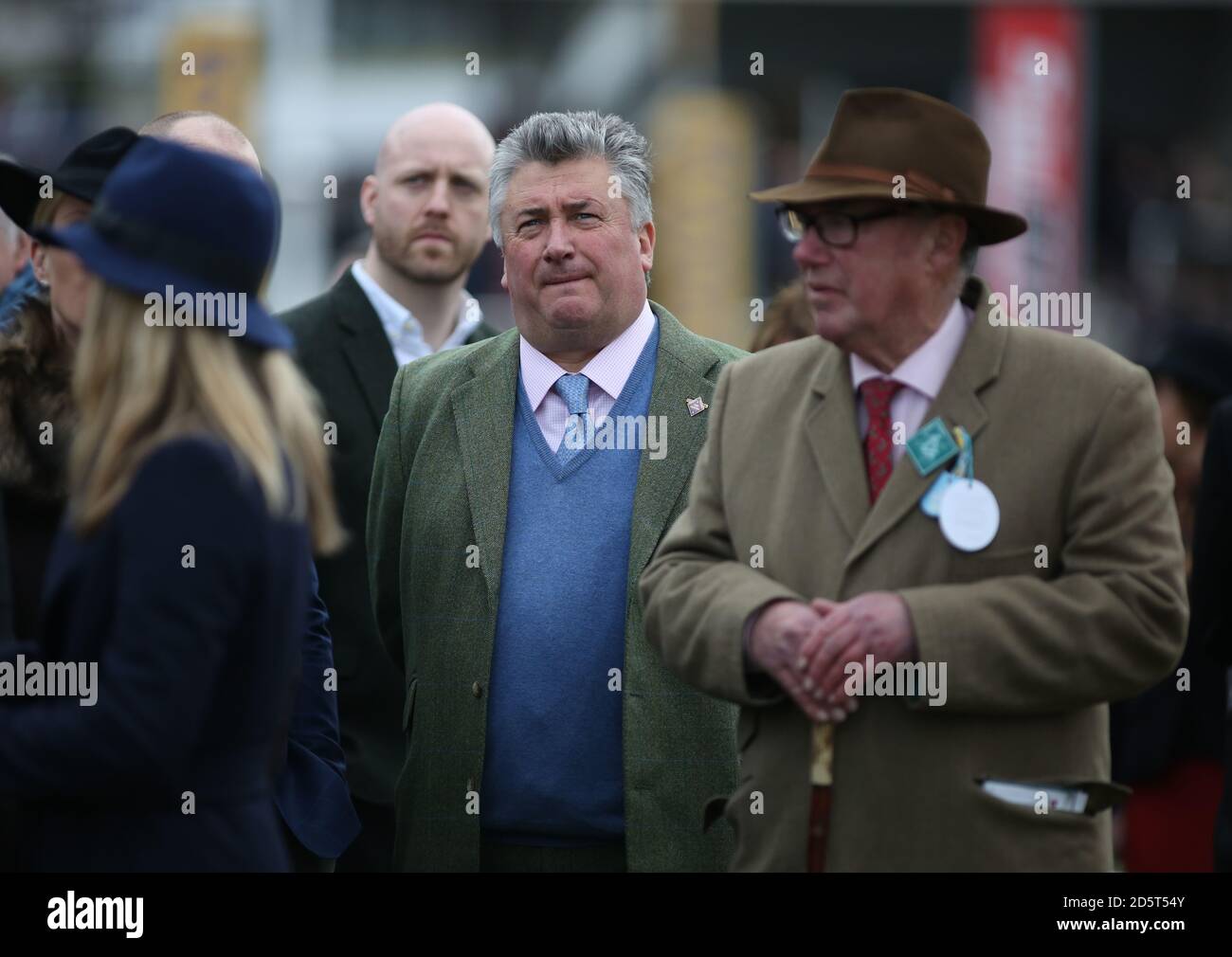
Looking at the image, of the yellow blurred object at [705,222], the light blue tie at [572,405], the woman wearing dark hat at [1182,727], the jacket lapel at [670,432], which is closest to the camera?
the jacket lapel at [670,432]

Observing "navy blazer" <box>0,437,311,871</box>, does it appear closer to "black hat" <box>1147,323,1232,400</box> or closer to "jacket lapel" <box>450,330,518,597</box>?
"jacket lapel" <box>450,330,518,597</box>

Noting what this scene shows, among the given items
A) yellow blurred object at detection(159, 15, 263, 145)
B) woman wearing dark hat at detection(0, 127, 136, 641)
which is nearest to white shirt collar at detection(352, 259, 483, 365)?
woman wearing dark hat at detection(0, 127, 136, 641)

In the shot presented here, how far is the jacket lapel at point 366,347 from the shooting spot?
18.4ft

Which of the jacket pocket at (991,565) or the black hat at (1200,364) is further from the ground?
the black hat at (1200,364)

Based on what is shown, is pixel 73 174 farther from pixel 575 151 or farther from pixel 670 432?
pixel 670 432

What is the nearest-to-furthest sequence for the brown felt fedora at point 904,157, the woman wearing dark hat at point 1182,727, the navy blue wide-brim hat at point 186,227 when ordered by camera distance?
1. the navy blue wide-brim hat at point 186,227
2. the brown felt fedora at point 904,157
3. the woman wearing dark hat at point 1182,727

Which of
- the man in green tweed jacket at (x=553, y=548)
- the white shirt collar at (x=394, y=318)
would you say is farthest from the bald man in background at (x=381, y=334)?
the man in green tweed jacket at (x=553, y=548)

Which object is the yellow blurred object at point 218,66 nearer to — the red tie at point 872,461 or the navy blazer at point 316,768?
the navy blazer at point 316,768

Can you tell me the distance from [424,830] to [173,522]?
158 centimetres

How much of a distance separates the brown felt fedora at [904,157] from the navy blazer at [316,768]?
1.35 m

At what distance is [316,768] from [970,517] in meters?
1.50

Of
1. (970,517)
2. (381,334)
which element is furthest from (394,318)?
(970,517)

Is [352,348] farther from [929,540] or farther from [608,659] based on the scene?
[929,540]

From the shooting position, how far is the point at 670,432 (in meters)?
4.46
